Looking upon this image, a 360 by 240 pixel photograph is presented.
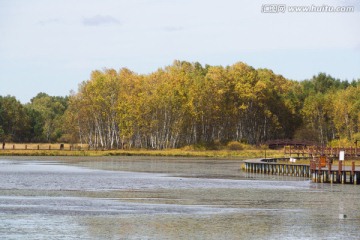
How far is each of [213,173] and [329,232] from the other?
48769mm

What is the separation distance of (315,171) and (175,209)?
2800 centimetres

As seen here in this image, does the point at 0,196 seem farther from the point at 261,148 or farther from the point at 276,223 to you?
the point at 261,148

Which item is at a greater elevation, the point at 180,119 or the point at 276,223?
the point at 180,119

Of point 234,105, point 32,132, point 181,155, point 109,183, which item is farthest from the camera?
point 32,132

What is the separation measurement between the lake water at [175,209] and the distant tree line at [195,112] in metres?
74.1

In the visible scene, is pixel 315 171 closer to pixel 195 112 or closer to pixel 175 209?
pixel 175 209

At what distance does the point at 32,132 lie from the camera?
191750 millimetres

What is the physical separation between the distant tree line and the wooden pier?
183 feet

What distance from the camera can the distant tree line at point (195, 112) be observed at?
148 meters

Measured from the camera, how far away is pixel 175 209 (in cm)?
4712

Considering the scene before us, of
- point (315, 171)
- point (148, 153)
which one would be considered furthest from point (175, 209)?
point (148, 153)

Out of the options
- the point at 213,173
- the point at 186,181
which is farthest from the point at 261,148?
the point at 186,181

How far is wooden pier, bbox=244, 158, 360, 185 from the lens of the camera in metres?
70.2

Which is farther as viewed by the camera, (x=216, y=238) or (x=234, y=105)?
(x=234, y=105)
